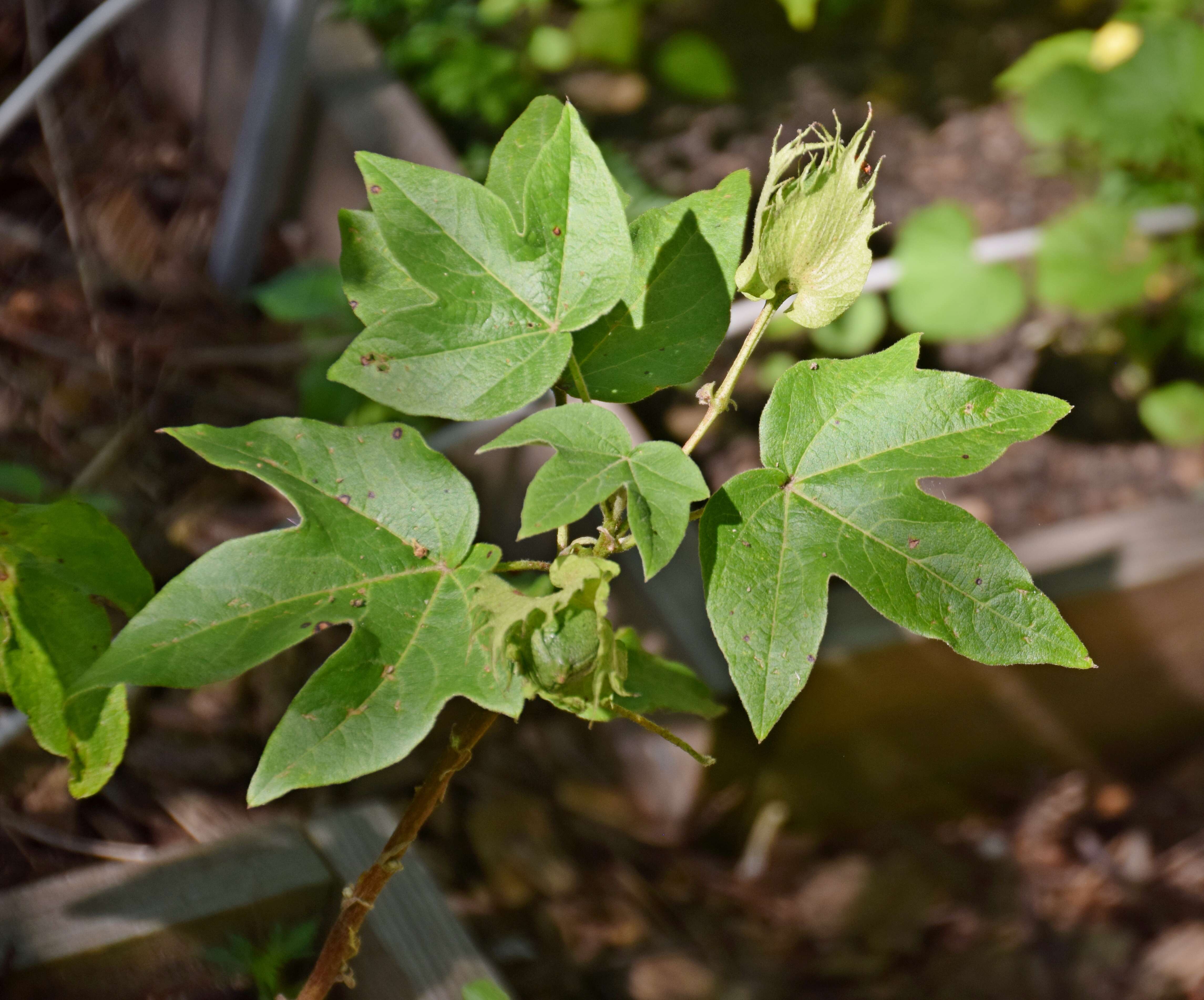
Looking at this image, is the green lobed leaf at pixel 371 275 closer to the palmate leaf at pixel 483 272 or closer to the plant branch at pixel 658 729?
the palmate leaf at pixel 483 272

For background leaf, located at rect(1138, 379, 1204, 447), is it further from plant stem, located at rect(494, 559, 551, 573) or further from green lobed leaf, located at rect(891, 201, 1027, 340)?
plant stem, located at rect(494, 559, 551, 573)

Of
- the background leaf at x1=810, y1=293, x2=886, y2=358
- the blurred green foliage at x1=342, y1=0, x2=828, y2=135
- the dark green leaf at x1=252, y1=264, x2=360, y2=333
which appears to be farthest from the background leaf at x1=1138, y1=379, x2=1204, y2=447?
the dark green leaf at x1=252, y1=264, x2=360, y2=333

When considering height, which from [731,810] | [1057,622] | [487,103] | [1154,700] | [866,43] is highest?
[487,103]

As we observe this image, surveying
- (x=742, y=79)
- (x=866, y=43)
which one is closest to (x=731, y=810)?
(x=742, y=79)

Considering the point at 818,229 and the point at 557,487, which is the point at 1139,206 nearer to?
the point at 818,229

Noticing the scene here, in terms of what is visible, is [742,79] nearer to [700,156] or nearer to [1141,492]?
[700,156]

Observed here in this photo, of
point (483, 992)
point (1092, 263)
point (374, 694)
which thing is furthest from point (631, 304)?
point (1092, 263)
